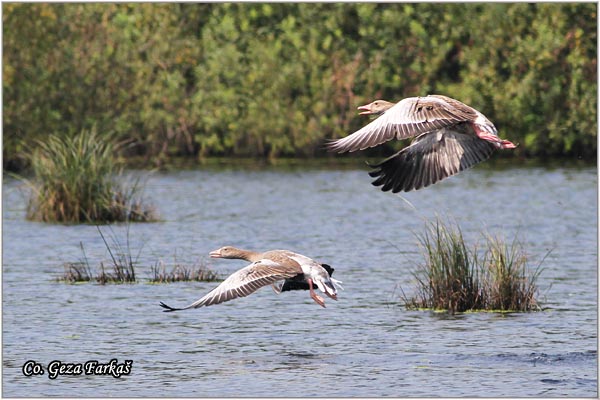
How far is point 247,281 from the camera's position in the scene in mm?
12938

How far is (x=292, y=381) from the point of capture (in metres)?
13.7

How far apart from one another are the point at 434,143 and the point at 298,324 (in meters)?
4.23

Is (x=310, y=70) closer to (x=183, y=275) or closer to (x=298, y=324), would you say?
(x=183, y=275)

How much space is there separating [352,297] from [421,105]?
7.42m

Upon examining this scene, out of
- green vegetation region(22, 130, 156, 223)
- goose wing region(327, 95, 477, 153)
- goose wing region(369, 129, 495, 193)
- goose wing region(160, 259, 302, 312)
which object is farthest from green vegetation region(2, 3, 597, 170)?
goose wing region(327, 95, 477, 153)

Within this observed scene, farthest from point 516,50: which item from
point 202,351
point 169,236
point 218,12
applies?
point 202,351

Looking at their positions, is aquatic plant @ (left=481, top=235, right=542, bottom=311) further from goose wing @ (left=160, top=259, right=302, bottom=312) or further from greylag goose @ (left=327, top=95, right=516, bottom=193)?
goose wing @ (left=160, top=259, right=302, bottom=312)

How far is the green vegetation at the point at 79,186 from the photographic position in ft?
85.6

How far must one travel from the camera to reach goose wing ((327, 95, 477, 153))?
1199cm

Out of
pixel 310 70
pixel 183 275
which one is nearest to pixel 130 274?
pixel 183 275

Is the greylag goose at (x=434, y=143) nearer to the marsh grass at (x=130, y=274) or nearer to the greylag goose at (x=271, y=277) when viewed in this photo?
the greylag goose at (x=271, y=277)

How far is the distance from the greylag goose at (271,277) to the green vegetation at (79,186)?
12366mm

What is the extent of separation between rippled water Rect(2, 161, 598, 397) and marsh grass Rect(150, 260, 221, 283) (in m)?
0.25

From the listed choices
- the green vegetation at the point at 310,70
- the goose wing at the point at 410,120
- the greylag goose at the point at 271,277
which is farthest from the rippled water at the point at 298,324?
the green vegetation at the point at 310,70
